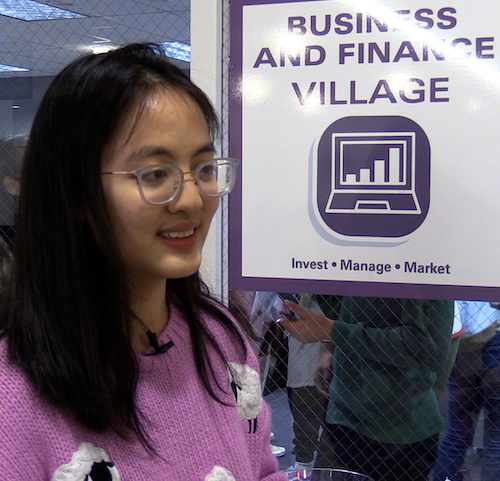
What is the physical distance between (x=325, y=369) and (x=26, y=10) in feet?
6.08

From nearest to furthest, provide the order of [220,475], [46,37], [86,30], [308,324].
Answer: [220,475], [308,324], [86,30], [46,37]

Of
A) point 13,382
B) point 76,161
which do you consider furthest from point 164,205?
point 13,382

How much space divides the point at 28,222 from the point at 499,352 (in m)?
1.47

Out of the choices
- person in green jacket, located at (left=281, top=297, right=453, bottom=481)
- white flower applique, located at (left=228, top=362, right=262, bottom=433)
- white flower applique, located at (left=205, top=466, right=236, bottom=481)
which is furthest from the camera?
person in green jacket, located at (left=281, top=297, right=453, bottom=481)

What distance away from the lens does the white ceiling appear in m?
2.23

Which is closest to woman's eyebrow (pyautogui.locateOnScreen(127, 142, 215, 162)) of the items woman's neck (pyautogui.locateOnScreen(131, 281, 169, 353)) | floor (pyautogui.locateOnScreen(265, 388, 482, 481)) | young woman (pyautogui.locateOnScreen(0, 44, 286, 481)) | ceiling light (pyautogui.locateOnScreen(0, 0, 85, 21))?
young woman (pyautogui.locateOnScreen(0, 44, 286, 481))

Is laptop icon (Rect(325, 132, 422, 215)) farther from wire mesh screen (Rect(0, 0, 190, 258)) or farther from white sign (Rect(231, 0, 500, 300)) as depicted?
wire mesh screen (Rect(0, 0, 190, 258))

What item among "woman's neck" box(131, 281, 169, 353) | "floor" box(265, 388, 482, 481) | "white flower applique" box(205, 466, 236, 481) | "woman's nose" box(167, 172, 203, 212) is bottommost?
"floor" box(265, 388, 482, 481)

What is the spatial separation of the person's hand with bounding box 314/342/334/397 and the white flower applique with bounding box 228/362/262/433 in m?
0.98

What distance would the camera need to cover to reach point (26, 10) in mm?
2768

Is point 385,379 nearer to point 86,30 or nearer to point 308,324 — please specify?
point 308,324

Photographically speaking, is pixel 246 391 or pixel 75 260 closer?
pixel 75 260

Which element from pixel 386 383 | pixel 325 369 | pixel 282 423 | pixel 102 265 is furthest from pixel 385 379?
pixel 102 265

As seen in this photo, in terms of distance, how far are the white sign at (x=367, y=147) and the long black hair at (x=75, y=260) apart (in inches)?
44.8
